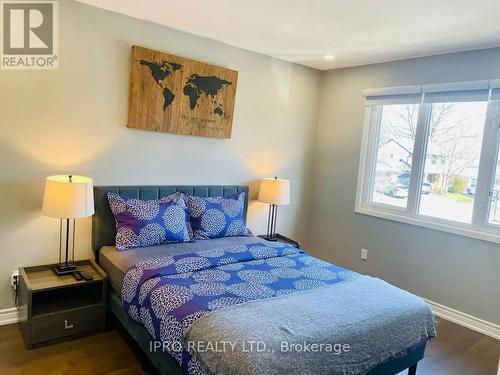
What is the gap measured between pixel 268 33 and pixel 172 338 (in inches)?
98.4

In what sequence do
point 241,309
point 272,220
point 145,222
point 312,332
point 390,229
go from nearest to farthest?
1. point 312,332
2. point 241,309
3. point 145,222
4. point 390,229
5. point 272,220

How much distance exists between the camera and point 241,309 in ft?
6.02

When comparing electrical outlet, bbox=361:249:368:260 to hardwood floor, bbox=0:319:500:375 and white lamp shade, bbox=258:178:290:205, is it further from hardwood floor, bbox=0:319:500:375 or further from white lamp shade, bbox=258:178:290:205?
hardwood floor, bbox=0:319:500:375

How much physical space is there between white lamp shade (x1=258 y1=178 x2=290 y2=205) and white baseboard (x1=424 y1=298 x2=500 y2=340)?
1.72m

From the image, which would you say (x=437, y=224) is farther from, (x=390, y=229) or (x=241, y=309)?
(x=241, y=309)

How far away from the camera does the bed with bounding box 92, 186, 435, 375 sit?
5.33ft

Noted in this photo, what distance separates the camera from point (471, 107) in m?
3.21

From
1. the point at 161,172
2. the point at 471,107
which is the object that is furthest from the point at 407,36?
the point at 161,172

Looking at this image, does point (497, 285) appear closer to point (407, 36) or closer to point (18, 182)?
point (407, 36)

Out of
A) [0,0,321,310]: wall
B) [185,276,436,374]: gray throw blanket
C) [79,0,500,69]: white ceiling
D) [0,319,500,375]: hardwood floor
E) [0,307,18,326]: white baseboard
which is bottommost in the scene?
[0,319,500,375]: hardwood floor

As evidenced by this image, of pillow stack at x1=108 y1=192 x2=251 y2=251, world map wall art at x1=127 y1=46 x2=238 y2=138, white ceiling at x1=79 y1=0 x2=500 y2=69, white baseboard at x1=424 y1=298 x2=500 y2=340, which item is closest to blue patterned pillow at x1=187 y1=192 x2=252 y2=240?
pillow stack at x1=108 y1=192 x2=251 y2=251

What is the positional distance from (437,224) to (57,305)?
3242 mm

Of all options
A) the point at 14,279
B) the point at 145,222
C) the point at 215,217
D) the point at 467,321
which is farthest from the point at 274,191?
the point at 14,279

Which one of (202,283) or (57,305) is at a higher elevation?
(202,283)
